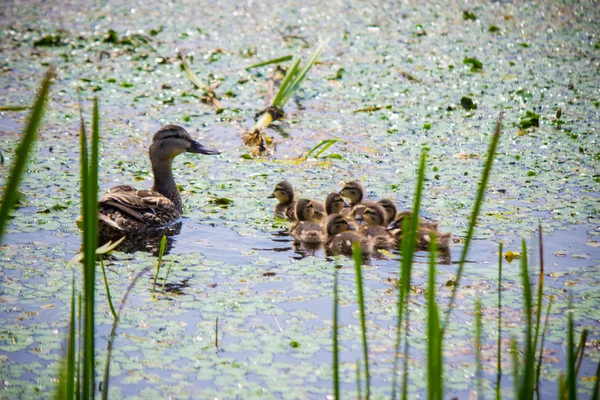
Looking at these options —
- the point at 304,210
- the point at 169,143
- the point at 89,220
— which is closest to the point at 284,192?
the point at 304,210

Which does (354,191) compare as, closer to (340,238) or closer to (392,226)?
(392,226)

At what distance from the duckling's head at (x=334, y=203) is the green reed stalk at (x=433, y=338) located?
3.77m

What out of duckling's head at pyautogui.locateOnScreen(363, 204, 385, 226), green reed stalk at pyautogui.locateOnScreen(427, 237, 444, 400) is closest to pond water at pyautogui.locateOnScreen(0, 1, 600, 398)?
duckling's head at pyautogui.locateOnScreen(363, 204, 385, 226)

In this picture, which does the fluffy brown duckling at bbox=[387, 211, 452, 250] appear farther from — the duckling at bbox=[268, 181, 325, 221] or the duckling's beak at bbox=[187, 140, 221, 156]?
the duckling's beak at bbox=[187, 140, 221, 156]

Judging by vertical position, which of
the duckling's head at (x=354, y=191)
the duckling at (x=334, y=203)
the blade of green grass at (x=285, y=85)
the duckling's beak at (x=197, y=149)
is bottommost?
the duckling at (x=334, y=203)

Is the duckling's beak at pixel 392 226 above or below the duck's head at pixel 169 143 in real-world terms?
below

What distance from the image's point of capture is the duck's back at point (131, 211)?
5613mm

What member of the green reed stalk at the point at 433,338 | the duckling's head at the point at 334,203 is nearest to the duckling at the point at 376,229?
the duckling's head at the point at 334,203

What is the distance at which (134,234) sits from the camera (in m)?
5.82

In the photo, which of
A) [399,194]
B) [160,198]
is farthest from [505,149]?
[160,198]

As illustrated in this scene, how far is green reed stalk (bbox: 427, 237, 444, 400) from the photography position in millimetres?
2068

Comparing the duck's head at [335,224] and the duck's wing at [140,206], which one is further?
the duck's wing at [140,206]

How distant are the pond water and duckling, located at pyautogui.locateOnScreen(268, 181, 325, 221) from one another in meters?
0.11

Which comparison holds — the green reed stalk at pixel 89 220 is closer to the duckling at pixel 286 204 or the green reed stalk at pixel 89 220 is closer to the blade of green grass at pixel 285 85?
the duckling at pixel 286 204
